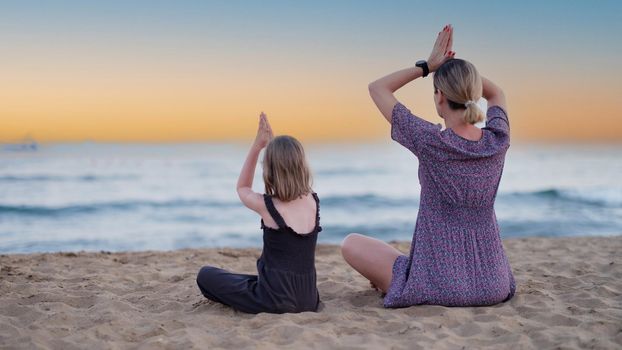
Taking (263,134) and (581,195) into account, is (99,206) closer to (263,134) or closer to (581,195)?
(263,134)

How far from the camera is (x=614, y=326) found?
366 centimetres

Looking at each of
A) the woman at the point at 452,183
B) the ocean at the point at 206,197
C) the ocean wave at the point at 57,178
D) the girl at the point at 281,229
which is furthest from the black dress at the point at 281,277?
the ocean wave at the point at 57,178

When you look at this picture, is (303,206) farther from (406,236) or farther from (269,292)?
(406,236)

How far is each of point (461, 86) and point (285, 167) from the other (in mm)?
1149

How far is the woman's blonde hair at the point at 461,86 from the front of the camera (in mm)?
3619

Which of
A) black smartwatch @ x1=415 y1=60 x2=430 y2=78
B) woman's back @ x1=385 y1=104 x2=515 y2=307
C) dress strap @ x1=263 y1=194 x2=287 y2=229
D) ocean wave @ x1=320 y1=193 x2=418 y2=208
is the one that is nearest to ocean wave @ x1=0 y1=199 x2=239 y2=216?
ocean wave @ x1=320 y1=193 x2=418 y2=208

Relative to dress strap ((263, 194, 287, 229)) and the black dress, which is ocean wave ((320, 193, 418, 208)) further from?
dress strap ((263, 194, 287, 229))

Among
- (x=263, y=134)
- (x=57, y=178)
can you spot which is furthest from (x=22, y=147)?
(x=263, y=134)

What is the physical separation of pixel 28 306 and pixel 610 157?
35.8 m

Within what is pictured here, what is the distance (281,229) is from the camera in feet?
12.9

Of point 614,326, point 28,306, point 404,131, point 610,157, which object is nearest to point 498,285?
point 614,326

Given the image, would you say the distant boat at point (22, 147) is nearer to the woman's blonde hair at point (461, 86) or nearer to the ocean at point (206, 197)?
the ocean at point (206, 197)

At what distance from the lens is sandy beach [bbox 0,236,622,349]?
3.48 metres

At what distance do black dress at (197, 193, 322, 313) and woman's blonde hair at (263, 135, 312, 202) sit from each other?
0.13 m
